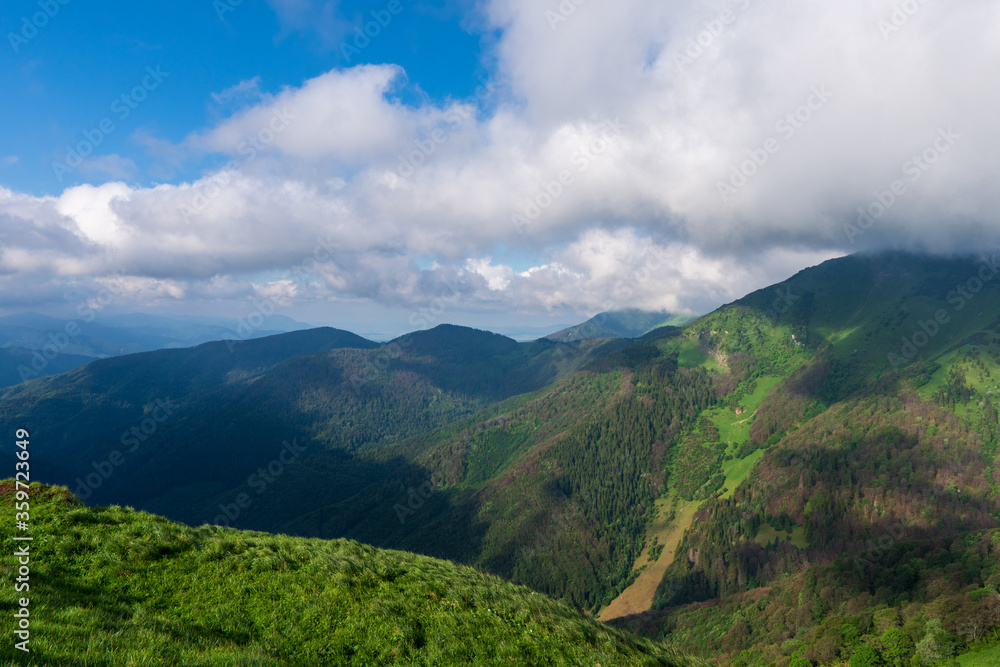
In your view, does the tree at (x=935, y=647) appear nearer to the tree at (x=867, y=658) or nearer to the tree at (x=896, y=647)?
the tree at (x=896, y=647)

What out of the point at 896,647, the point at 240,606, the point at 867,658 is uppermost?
the point at 240,606

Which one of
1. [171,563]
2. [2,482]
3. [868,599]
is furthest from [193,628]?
[868,599]

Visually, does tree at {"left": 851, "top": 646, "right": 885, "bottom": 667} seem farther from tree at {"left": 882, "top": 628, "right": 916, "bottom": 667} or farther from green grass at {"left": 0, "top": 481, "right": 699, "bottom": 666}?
green grass at {"left": 0, "top": 481, "right": 699, "bottom": 666}

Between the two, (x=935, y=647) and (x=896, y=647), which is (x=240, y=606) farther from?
(x=896, y=647)

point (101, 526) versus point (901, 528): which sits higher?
point (101, 526)

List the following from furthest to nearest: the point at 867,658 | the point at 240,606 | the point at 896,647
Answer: the point at 896,647 → the point at 867,658 → the point at 240,606

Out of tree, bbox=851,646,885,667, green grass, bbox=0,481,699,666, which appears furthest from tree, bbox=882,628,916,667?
green grass, bbox=0,481,699,666

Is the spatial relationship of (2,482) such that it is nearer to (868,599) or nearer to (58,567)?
(58,567)

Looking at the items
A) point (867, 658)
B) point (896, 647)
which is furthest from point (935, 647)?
point (867, 658)
